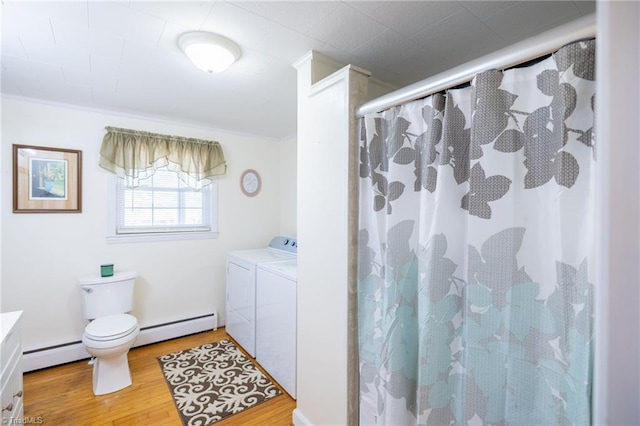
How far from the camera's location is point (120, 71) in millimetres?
1851

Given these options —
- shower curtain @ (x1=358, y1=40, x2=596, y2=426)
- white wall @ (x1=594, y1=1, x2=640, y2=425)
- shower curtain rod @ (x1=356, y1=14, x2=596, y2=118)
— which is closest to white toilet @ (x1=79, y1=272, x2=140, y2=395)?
shower curtain @ (x1=358, y1=40, x2=596, y2=426)

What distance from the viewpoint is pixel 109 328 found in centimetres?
214

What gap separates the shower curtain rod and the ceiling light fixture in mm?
905

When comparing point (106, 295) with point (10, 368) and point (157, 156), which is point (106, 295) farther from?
point (157, 156)

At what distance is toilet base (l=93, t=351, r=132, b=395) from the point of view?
2074mm

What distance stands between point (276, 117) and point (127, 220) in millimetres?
1718

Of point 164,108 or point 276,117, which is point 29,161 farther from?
point 276,117

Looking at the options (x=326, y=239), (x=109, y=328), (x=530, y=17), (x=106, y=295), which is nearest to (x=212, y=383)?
(x=109, y=328)

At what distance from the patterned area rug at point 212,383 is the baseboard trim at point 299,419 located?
32cm

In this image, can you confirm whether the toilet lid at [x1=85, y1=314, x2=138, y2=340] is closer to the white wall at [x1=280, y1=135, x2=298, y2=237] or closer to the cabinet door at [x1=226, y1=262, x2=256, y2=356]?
the cabinet door at [x1=226, y1=262, x2=256, y2=356]

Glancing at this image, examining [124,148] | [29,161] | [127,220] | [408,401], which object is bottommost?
[408,401]

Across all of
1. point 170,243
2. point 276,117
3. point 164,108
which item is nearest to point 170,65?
point 164,108

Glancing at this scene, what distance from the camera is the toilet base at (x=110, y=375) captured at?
2074 millimetres

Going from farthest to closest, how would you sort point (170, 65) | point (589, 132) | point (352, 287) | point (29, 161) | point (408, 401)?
point (29, 161), point (170, 65), point (352, 287), point (408, 401), point (589, 132)
